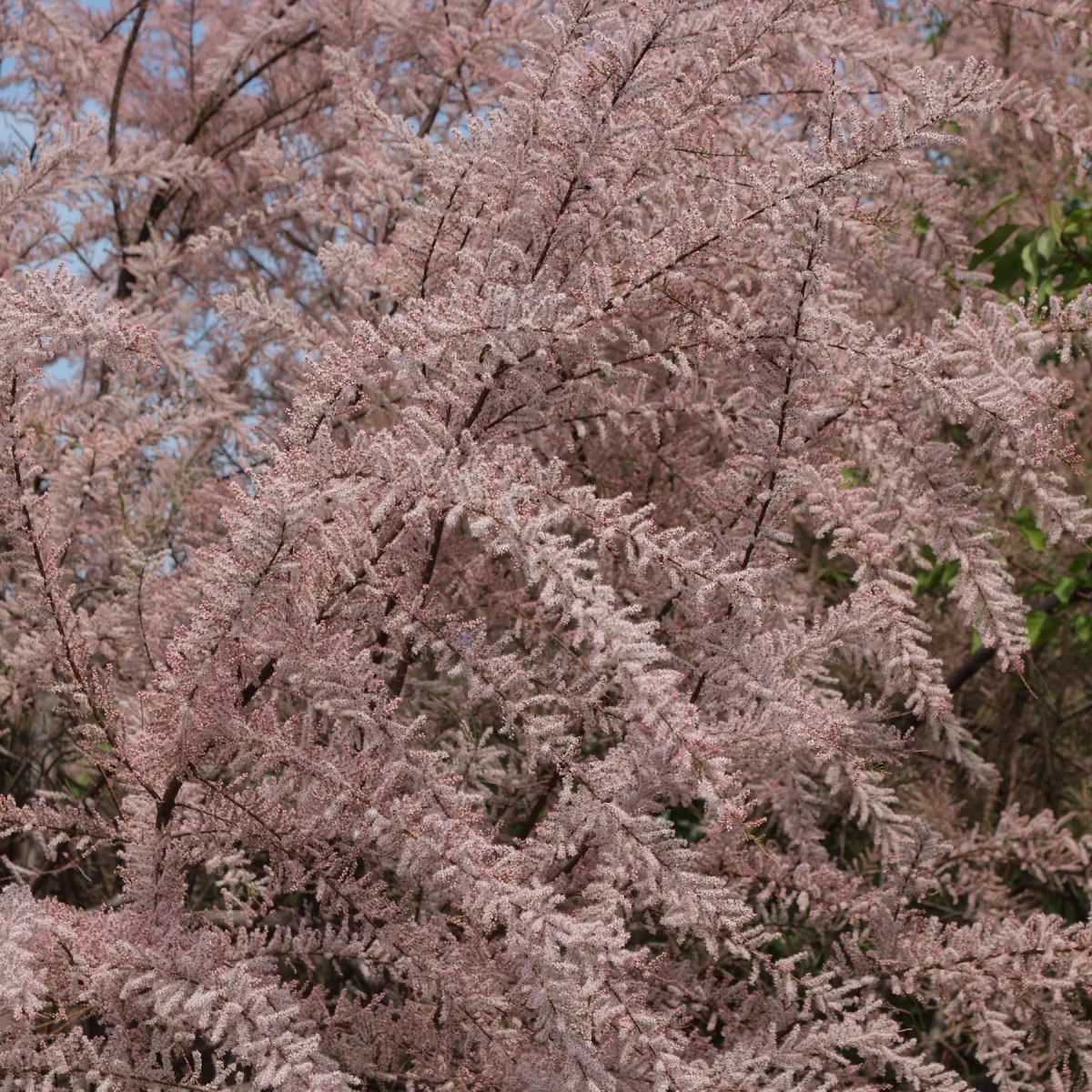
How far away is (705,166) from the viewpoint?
2.18 metres

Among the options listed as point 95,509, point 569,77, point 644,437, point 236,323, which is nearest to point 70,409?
point 95,509

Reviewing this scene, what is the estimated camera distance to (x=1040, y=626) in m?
3.31

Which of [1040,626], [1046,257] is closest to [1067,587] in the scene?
[1040,626]

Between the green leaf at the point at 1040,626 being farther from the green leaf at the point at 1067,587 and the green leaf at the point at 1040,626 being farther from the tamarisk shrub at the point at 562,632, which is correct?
the tamarisk shrub at the point at 562,632

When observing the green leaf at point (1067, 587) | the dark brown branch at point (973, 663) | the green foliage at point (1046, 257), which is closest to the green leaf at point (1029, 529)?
the green leaf at point (1067, 587)

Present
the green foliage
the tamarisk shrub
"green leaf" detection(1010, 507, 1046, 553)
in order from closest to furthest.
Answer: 1. the tamarisk shrub
2. "green leaf" detection(1010, 507, 1046, 553)
3. the green foliage

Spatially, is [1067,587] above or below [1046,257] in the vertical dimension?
below

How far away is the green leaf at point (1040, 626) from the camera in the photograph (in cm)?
324

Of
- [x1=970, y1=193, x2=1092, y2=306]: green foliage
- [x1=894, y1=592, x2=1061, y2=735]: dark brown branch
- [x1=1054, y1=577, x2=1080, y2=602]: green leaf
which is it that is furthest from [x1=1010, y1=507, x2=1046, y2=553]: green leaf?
[x1=970, y1=193, x2=1092, y2=306]: green foliage

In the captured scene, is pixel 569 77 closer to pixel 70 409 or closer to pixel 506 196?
pixel 506 196

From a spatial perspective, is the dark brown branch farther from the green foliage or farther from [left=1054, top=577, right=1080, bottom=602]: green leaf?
the green foliage

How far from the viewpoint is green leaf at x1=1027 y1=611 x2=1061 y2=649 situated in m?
3.24

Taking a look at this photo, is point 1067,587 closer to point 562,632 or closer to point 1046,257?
point 1046,257

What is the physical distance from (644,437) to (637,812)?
130cm
